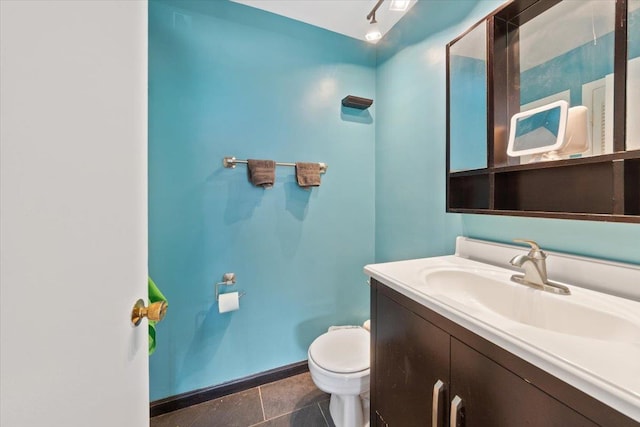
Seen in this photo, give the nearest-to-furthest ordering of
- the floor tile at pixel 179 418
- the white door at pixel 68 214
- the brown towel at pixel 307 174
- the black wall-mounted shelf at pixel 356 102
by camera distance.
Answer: the white door at pixel 68 214 → the floor tile at pixel 179 418 → the brown towel at pixel 307 174 → the black wall-mounted shelf at pixel 356 102

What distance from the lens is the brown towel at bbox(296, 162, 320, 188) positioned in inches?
65.9

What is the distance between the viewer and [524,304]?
86 centimetres

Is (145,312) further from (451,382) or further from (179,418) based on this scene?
(179,418)

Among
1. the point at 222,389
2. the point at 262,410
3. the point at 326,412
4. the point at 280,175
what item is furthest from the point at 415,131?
the point at 222,389

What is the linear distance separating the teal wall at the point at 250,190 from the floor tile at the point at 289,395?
5.4 inches

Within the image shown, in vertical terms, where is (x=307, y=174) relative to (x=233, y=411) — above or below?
above

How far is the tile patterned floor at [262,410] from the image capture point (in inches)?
53.6

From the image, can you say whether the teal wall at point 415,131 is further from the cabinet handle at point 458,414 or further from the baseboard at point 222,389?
the baseboard at point 222,389

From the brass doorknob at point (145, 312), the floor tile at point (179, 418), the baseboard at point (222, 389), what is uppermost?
the brass doorknob at point (145, 312)

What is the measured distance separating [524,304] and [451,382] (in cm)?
41

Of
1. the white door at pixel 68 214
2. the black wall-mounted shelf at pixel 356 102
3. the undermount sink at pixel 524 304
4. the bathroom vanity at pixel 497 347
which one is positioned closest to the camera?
the white door at pixel 68 214

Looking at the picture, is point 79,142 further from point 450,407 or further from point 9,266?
point 450,407

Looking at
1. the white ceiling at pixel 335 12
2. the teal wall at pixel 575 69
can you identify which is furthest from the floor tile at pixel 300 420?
the white ceiling at pixel 335 12

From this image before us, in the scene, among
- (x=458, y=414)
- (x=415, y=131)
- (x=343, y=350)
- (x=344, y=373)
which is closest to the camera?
(x=458, y=414)
